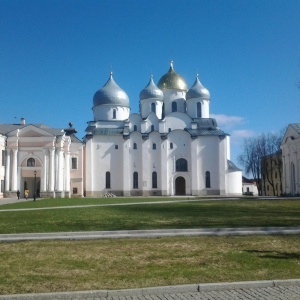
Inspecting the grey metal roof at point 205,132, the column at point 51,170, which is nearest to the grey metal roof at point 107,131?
the grey metal roof at point 205,132

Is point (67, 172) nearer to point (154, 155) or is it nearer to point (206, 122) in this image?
point (154, 155)

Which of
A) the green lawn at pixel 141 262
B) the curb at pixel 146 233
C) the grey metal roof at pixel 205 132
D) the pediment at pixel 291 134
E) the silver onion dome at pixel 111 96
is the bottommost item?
the green lawn at pixel 141 262

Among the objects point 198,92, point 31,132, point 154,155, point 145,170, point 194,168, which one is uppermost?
point 198,92

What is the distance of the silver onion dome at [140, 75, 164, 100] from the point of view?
64000 millimetres

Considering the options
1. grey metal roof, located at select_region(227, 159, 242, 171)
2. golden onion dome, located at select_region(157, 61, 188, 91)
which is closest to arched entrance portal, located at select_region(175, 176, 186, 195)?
grey metal roof, located at select_region(227, 159, 242, 171)

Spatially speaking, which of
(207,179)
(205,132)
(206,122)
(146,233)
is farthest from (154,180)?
(146,233)

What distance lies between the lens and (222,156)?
199 feet

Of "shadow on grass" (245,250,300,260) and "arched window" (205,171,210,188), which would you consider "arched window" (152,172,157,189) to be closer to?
"arched window" (205,171,210,188)

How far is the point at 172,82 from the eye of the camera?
6631 cm

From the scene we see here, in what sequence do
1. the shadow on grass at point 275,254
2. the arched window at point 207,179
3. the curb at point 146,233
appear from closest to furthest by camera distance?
the shadow on grass at point 275,254, the curb at point 146,233, the arched window at point 207,179

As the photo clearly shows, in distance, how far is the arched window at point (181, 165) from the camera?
199ft

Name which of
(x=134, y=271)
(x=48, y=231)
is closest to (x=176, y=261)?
(x=134, y=271)

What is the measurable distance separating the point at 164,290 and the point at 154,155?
5345cm

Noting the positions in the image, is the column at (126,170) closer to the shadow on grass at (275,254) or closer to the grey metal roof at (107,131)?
the grey metal roof at (107,131)
